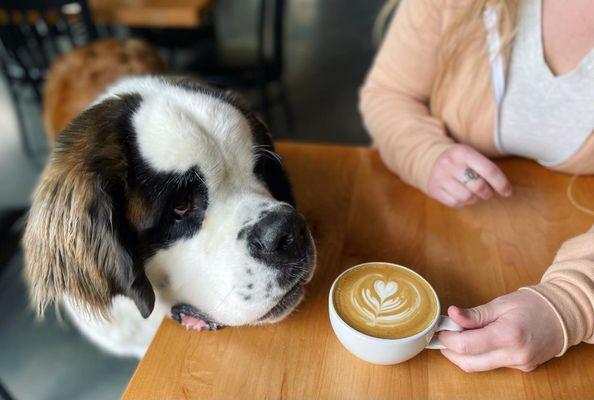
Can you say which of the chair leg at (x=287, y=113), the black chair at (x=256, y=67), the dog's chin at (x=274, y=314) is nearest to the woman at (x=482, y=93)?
the dog's chin at (x=274, y=314)

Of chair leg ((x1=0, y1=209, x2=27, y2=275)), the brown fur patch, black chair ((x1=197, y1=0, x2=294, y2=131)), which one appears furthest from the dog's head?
black chair ((x1=197, y1=0, x2=294, y2=131))

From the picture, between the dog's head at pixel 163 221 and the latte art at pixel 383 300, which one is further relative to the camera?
the dog's head at pixel 163 221

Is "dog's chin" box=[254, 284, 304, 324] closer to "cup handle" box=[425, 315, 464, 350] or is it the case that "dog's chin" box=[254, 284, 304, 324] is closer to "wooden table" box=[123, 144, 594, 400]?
"wooden table" box=[123, 144, 594, 400]

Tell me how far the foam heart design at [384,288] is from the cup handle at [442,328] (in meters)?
0.07

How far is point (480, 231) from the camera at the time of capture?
0.90m

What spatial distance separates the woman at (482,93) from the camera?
0.92 meters

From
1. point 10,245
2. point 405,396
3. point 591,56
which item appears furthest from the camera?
point 10,245

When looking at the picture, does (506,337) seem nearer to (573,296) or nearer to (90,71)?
(573,296)

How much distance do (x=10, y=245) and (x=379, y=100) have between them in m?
1.20

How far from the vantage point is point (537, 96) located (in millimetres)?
957

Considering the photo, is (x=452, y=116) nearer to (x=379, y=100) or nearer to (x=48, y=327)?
(x=379, y=100)

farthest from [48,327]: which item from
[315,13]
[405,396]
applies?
[315,13]

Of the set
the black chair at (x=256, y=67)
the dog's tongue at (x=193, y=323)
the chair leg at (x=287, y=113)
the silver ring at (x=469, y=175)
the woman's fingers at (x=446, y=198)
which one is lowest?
the chair leg at (x=287, y=113)

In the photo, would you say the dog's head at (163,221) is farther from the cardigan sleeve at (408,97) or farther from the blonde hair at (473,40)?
the blonde hair at (473,40)
